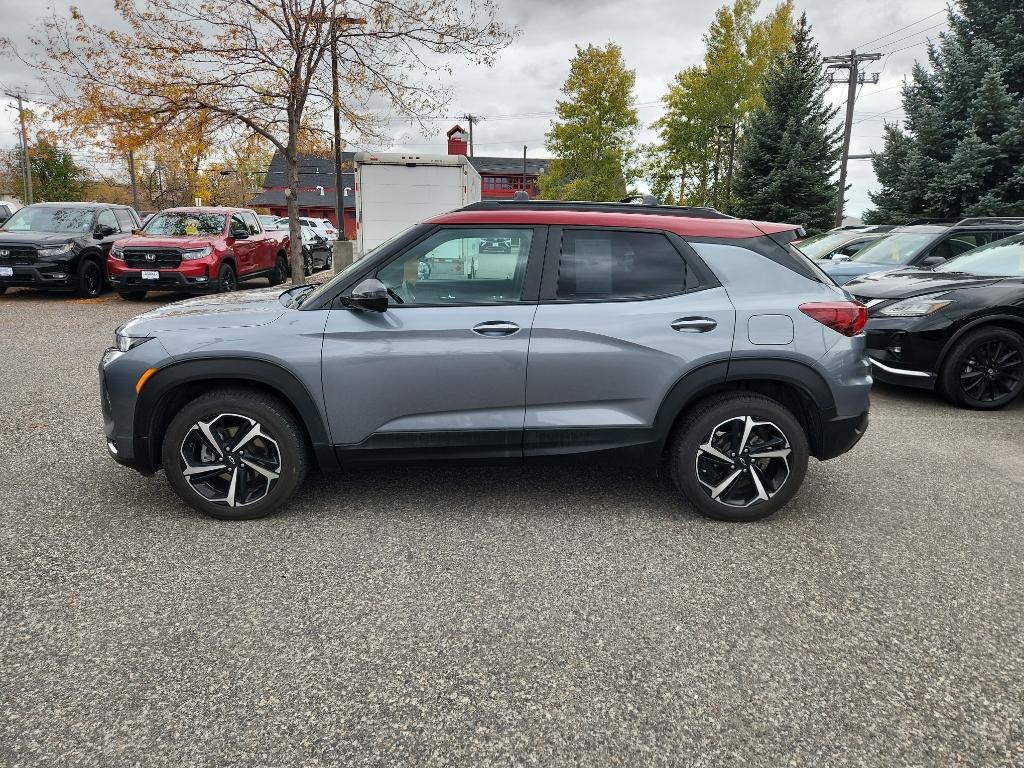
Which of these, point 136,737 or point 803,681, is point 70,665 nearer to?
point 136,737

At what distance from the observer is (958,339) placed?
258 inches

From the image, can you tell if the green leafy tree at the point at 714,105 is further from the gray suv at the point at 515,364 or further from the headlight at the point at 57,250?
the gray suv at the point at 515,364

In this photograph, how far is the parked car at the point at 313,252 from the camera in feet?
68.7

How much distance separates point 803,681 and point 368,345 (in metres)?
2.40

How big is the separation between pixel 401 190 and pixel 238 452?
11260 mm

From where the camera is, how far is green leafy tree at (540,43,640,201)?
4059 centimetres

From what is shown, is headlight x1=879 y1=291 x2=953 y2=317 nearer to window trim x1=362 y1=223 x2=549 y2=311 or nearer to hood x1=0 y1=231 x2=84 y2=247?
window trim x1=362 y1=223 x2=549 y2=311

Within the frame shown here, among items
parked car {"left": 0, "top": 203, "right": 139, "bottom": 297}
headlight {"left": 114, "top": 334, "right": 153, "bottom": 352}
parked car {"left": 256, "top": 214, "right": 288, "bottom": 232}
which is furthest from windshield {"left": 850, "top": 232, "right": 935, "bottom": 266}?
parked car {"left": 256, "top": 214, "right": 288, "bottom": 232}

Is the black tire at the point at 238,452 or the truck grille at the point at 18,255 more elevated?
the truck grille at the point at 18,255

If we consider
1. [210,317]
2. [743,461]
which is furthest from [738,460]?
[210,317]

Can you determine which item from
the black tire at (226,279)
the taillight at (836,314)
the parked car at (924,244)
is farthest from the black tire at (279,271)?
the taillight at (836,314)

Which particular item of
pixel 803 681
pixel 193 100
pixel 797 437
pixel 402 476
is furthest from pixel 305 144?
pixel 803 681

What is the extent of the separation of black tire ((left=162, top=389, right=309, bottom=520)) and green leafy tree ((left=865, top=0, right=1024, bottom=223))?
63.4ft

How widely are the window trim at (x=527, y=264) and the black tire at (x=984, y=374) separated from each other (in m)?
4.75
